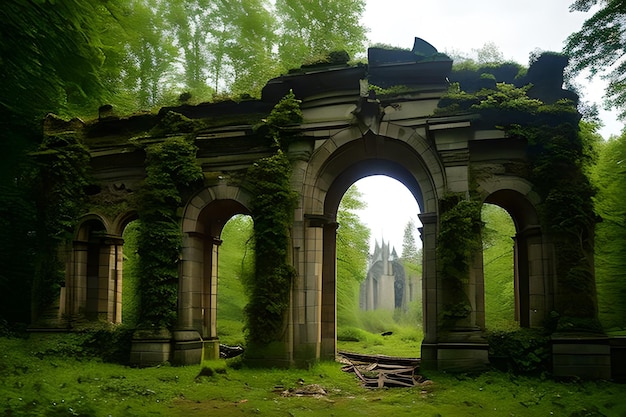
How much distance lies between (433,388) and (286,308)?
4.00 metres

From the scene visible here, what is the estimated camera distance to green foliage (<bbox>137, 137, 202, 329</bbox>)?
13.7 metres

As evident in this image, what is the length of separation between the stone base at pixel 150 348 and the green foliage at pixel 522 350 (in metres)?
8.05

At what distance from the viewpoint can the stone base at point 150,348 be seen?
1335 cm

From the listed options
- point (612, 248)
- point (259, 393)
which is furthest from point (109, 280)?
point (612, 248)

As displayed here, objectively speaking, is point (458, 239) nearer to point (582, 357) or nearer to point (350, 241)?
point (582, 357)

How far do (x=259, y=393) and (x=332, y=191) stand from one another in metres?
6.47

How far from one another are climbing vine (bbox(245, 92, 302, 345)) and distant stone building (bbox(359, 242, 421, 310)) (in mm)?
29770

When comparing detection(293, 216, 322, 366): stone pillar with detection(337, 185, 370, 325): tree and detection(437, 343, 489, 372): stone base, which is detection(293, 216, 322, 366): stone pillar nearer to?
detection(437, 343, 489, 372): stone base

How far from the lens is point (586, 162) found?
496 inches

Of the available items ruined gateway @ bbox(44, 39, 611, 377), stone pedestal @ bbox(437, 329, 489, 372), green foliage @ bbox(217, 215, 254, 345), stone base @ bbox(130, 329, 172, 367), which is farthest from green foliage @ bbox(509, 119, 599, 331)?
green foliage @ bbox(217, 215, 254, 345)

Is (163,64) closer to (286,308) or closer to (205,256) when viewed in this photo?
(205,256)

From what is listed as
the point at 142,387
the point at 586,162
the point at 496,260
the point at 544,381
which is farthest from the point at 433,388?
the point at 496,260

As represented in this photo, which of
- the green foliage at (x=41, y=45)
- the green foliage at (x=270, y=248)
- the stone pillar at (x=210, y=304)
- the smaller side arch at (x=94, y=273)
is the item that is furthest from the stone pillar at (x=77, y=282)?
the green foliage at (x=41, y=45)

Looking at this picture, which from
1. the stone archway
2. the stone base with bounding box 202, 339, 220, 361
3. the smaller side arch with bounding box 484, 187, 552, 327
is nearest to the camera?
the smaller side arch with bounding box 484, 187, 552, 327
